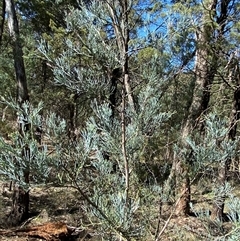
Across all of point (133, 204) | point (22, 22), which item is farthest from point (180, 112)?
point (133, 204)

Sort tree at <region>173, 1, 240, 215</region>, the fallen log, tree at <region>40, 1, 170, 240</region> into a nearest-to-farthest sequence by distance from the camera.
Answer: tree at <region>40, 1, 170, 240</region>, the fallen log, tree at <region>173, 1, 240, 215</region>

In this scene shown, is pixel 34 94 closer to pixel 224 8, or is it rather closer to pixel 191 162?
pixel 224 8

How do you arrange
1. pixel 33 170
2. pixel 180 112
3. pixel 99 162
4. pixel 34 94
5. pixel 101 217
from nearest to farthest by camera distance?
1. pixel 33 170
2. pixel 101 217
3. pixel 99 162
4. pixel 180 112
5. pixel 34 94

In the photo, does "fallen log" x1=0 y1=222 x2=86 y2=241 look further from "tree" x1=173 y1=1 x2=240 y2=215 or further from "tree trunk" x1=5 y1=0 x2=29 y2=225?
"tree" x1=173 y1=1 x2=240 y2=215

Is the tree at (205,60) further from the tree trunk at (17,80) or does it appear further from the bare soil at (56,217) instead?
the tree trunk at (17,80)

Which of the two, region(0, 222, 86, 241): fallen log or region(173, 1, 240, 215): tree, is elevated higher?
region(173, 1, 240, 215): tree

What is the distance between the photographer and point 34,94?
12500mm

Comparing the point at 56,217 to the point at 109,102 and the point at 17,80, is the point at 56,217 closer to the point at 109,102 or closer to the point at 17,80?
the point at 17,80

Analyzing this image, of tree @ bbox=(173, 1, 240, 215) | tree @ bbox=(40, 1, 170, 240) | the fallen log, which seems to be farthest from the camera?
tree @ bbox=(173, 1, 240, 215)

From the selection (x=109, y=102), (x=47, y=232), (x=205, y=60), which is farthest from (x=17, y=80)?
(x=109, y=102)

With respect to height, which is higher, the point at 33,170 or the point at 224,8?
the point at 224,8

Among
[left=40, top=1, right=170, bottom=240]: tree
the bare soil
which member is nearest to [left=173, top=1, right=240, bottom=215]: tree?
the bare soil

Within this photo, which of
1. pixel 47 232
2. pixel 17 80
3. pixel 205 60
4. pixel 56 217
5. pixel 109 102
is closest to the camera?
pixel 109 102

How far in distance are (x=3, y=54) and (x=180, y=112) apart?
528cm
